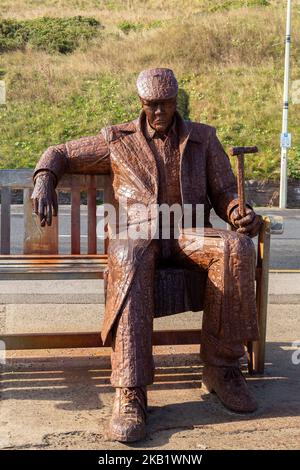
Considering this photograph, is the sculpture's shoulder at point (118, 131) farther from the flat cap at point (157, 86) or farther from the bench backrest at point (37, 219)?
the bench backrest at point (37, 219)

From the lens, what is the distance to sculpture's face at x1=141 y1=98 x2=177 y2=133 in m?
3.58

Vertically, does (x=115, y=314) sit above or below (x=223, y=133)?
below

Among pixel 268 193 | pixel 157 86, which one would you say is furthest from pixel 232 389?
pixel 268 193

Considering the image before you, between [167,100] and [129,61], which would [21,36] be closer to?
[129,61]

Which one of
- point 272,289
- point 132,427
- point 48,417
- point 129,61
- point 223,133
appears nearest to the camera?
point 132,427

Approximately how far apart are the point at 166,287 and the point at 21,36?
24046mm

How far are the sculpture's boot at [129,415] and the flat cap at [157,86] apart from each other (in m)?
1.39

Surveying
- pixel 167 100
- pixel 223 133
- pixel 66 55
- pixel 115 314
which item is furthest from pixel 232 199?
pixel 66 55

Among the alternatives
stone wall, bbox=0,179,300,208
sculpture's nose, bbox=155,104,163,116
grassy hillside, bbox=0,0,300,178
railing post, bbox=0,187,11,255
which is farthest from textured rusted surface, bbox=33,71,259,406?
grassy hillside, bbox=0,0,300,178

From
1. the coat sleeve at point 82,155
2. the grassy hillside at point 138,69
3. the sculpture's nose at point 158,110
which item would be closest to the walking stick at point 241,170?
the sculpture's nose at point 158,110

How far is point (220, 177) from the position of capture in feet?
12.4

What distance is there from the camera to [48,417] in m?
3.30

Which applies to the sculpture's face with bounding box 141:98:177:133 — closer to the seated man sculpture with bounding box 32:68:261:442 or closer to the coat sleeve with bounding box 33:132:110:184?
the seated man sculpture with bounding box 32:68:261:442

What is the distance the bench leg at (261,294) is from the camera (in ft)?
12.5
